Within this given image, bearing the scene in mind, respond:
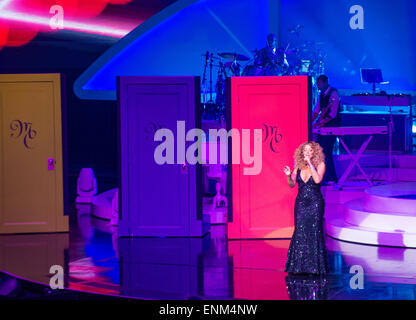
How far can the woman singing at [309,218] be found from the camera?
234 inches

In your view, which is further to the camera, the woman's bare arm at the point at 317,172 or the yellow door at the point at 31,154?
the yellow door at the point at 31,154

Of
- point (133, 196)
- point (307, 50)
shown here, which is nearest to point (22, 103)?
point (133, 196)

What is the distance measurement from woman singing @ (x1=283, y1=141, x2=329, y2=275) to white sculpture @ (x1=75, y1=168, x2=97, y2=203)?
6.57 m

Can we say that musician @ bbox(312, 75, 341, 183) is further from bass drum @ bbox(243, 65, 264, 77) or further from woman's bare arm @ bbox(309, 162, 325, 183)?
woman's bare arm @ bbox(309, 162, 325, 183)

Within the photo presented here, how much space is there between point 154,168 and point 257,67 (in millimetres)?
3919

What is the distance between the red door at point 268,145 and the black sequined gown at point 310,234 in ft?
6.77

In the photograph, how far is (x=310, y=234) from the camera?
234 inches

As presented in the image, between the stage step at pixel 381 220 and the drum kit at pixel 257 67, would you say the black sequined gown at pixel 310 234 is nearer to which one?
the stage step at pixel 381 220

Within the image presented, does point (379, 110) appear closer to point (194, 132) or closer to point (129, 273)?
point (194, 132)

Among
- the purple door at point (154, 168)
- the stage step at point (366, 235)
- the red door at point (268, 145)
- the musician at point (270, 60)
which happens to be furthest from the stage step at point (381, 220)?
the musician at point (270, 60)

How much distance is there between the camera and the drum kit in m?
11.0

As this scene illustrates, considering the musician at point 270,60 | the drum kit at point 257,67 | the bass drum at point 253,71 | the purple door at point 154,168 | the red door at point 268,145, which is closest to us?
the red door at point 268,145

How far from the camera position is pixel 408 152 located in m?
11.8

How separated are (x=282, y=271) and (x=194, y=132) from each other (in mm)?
2561
